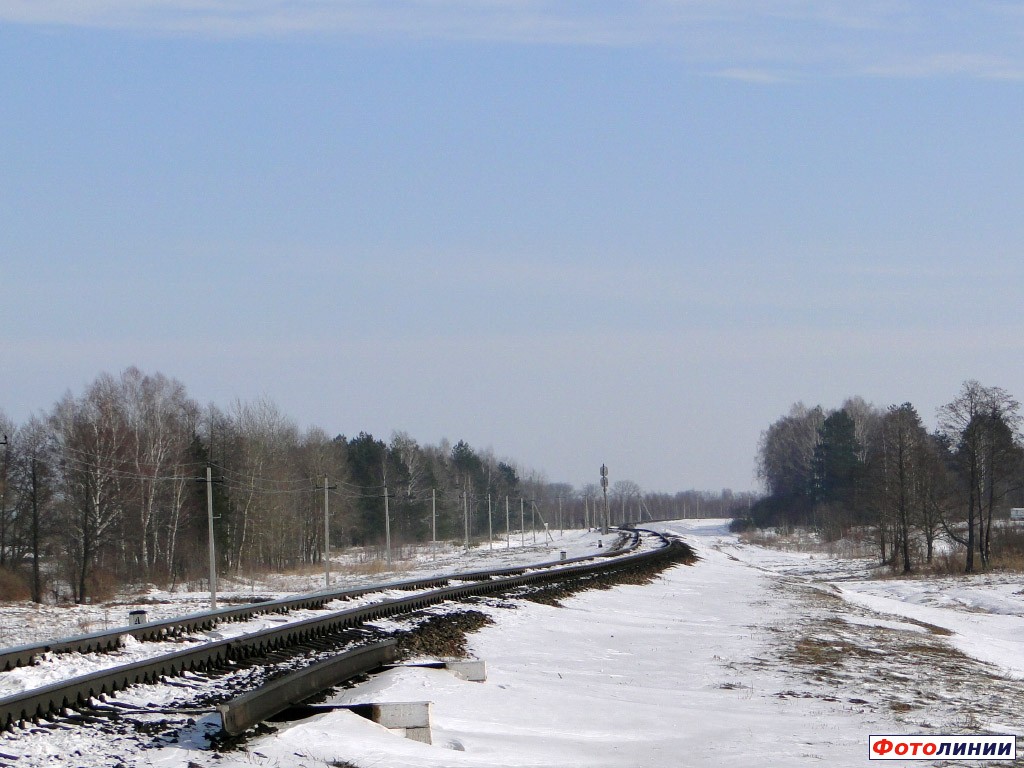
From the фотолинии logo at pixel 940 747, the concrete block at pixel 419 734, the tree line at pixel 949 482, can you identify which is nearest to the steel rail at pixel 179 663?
the concrete block at pixel 419 734

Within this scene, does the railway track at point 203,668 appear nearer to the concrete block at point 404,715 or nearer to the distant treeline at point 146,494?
the concrete block at point 404,715

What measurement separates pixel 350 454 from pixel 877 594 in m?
92.5

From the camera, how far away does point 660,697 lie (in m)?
12.7

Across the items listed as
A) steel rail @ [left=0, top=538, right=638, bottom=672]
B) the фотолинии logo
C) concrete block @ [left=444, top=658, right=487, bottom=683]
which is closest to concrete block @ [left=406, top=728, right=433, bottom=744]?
concrete block @ [left=444, top=658, right=487, bottom=683]

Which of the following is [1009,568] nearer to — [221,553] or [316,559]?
[221,553]

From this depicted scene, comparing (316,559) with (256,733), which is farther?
(316,559)

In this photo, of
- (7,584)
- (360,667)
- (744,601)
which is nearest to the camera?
(360,667)

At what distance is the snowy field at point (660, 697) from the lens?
8.40m

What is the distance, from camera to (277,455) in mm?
94312

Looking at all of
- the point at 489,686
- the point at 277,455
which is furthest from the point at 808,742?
the point at 277,455

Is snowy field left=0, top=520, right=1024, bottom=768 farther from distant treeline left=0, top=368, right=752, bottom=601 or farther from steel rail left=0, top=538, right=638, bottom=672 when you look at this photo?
distant treeline left=0, top=368, right=752, bottom=601

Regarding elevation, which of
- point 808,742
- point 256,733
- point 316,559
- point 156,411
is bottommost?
point 316,559

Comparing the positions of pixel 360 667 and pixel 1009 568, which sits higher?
pixel 360 667

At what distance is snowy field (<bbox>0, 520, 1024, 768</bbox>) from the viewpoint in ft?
27.6
